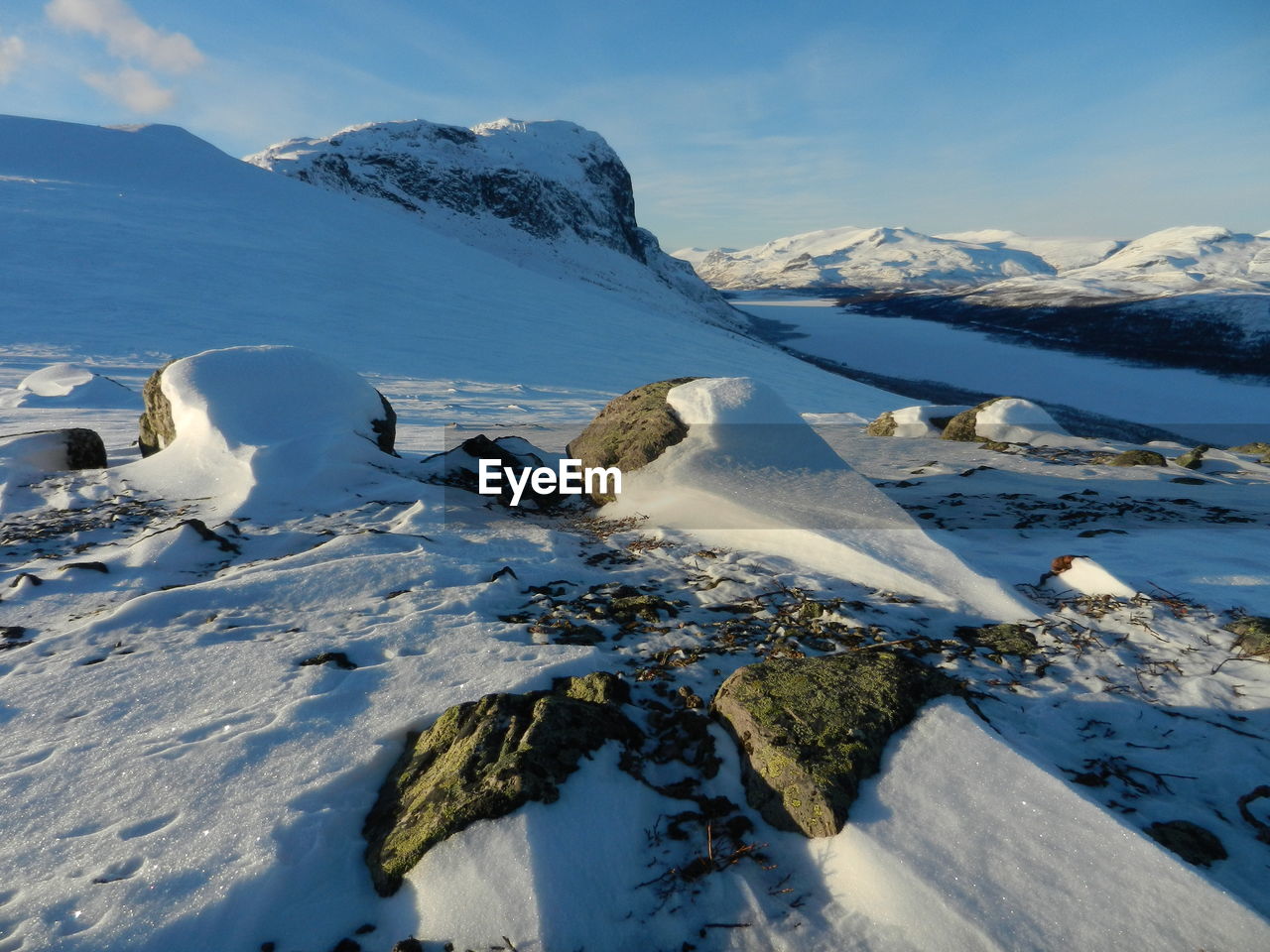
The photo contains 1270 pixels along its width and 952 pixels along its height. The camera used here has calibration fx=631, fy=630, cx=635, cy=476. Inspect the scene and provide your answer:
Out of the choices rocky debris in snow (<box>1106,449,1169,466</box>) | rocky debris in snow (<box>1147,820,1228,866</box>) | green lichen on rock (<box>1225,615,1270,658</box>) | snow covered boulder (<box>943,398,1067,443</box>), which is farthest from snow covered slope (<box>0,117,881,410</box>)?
rocky debris in snow (<box>1147,820,1228,866</box>)

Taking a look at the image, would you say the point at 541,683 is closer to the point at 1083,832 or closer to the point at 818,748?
the point at 818,748

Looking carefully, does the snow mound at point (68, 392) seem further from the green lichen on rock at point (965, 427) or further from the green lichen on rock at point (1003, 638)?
the green lichen on rock at point (965, 427)

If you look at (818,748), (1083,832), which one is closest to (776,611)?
(818,748)

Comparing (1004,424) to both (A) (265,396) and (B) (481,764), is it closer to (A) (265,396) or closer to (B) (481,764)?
(B) (481,764)

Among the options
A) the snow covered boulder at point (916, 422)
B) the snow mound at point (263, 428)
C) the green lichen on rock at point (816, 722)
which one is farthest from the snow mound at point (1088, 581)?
the snow covered boulder at point (916, 422)

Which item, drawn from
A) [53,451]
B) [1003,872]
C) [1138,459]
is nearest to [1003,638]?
[1003,872]
